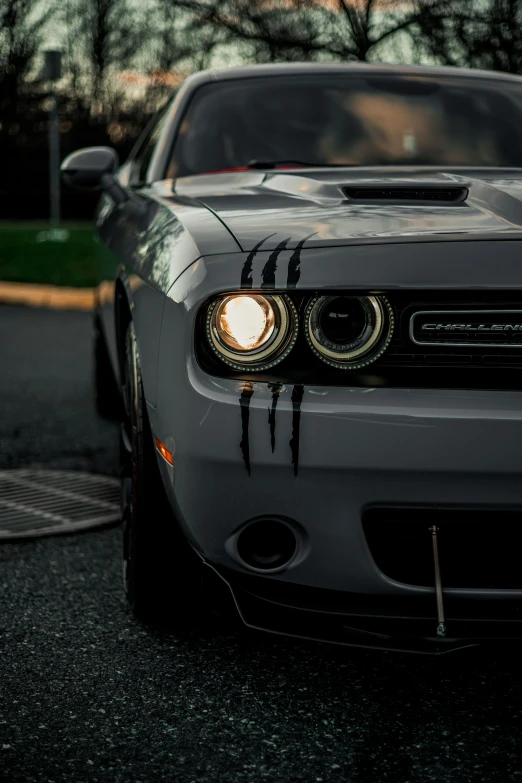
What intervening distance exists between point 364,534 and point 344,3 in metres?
16.5

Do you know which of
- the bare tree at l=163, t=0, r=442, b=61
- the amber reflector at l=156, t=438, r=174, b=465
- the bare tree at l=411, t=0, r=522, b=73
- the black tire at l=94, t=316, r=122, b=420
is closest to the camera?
the amber reflector at l=156, t=438, r=174, b=465

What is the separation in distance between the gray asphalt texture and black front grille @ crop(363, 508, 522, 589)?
0.33 meters

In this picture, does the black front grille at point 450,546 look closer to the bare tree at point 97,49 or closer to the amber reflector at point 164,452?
the amber reflector at point 164,452

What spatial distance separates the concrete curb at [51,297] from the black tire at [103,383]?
6.58 meters

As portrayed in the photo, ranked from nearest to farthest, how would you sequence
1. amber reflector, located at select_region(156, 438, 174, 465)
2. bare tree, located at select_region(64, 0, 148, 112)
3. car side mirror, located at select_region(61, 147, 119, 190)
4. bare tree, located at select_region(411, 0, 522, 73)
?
amber reflector, located at select_region(156, 438, 174, 465), car side mirror, located at select_region(61, 147, 119, 190), bare tree, located at select_region(411, 0, 522, 73), bare tree, located at select_region(64, 0, 148, 112)

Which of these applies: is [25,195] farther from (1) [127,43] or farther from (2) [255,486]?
(2) [255,486]

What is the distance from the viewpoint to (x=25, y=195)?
39.5 m

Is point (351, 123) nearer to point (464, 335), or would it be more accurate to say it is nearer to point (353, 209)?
point (353, 209)

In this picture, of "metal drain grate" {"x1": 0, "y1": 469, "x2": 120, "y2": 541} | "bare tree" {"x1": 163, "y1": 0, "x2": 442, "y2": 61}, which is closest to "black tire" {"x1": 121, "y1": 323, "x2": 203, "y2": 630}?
"metal drain grate" {"x1": 0, "y1": 469, "x2": 120, "y2": 541}

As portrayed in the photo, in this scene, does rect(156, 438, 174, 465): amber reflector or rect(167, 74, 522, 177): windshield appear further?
rect(167, 74, 522, 177): windshield

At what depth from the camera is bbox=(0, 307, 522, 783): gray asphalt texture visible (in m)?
2.14

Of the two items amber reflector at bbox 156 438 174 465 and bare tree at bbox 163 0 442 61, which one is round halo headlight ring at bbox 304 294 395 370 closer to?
amber reflector at bbox 156 438 174 465

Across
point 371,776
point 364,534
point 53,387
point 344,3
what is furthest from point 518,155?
point 344,3

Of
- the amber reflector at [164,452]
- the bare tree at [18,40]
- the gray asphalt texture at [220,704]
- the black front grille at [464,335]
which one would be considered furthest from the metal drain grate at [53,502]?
the bare tree at [18,40]
